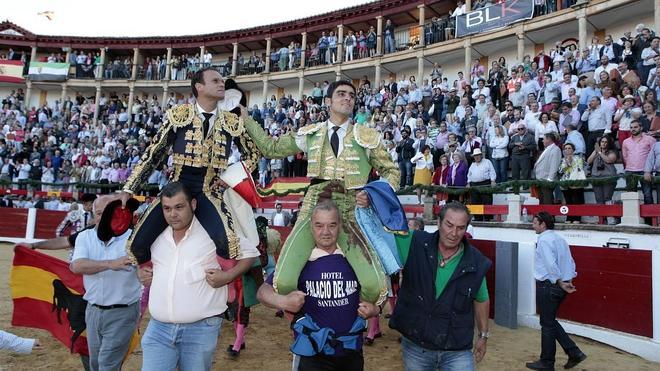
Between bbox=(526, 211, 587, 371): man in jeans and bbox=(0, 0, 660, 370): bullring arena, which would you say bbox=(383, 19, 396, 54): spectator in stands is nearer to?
bbox=(0, 0, 660, 370): bullring arena

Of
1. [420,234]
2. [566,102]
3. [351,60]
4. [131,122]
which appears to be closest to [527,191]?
[566,102]

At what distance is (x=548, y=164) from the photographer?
7.80 meters

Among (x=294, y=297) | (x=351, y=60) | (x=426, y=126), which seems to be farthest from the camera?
(x=351, y=60)

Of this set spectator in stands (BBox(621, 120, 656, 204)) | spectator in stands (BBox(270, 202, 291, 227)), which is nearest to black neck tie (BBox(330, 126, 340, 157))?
spectator in stands (BBox(621, 120, 656, 204))

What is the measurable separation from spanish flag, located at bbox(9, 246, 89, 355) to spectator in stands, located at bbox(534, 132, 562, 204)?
6670mm

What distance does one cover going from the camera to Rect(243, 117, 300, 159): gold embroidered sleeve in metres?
3.27

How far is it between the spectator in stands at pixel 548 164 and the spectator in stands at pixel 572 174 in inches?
4.8

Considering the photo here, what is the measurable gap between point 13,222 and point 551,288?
54.7ft

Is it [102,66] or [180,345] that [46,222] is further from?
[180,345]

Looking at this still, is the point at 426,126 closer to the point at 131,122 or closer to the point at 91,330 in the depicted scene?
the point at 91,330

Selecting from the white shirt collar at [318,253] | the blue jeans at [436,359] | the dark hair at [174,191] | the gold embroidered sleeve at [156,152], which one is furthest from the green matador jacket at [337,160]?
the blue jeans at [436,359]

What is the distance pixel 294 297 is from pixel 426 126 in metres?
10.0

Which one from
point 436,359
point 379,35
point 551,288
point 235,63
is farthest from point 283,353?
point 235,63

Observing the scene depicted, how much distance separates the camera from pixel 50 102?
93.7 ft
